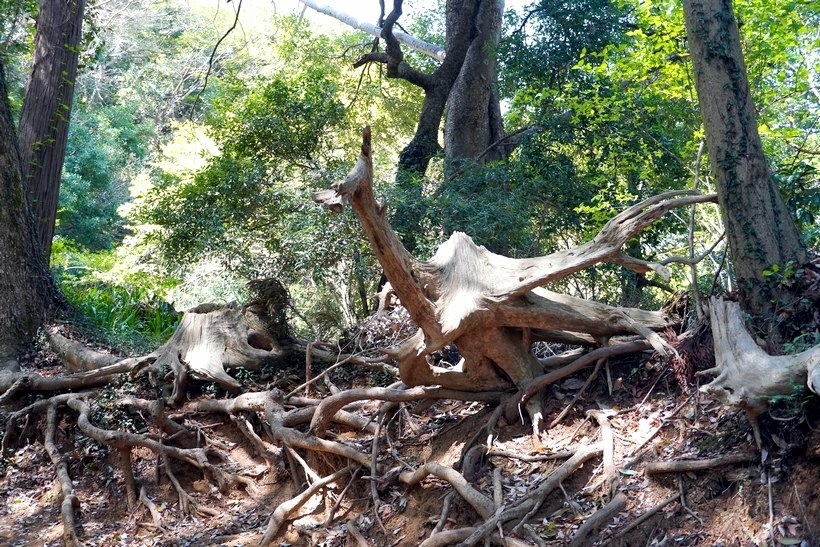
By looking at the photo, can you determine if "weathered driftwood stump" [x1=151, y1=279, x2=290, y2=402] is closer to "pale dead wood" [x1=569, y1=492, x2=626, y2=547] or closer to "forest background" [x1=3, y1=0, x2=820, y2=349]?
"forest background" [x1=3, y1=0, x2=820, y2=349]

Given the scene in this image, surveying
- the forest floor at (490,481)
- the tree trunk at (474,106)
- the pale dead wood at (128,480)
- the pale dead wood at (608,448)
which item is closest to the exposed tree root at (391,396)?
the forest floor at (490,481)

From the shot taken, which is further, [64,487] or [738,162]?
[64,487]

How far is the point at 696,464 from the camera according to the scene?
4.99 metres

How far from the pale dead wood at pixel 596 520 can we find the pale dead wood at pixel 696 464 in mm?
277

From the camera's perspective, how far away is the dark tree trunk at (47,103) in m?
11.1

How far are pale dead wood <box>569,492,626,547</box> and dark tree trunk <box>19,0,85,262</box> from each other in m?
8.74

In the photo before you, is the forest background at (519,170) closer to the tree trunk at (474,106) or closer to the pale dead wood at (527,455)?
the tree trunk at (474,106)

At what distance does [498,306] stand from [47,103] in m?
8.09

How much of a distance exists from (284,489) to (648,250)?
648cm

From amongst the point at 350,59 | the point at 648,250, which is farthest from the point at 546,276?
the point at 350,59

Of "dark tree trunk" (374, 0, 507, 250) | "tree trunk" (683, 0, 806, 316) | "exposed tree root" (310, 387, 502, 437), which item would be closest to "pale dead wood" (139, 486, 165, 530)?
"exposed tree root" (310, 387, 502, 437)

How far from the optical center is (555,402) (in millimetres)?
6629

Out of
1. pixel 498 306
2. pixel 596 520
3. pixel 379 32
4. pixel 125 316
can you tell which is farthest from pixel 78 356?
pixel 379 32

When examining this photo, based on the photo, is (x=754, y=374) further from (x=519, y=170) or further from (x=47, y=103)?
(x=47, y=103)
